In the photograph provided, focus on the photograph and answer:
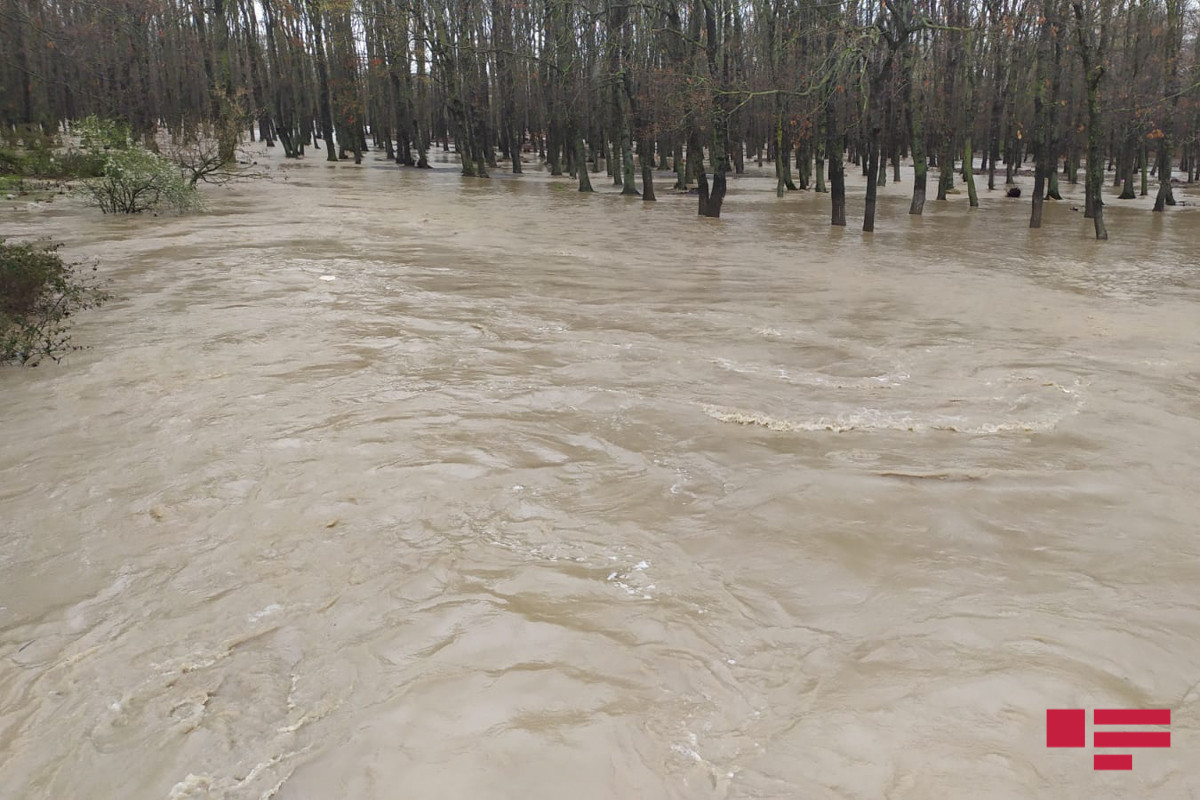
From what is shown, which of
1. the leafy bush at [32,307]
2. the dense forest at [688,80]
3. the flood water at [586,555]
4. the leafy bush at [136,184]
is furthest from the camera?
the dense forest at [688,80]

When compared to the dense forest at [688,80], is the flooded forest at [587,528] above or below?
A: below

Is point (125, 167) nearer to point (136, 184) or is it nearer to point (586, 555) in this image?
point (136, 184)

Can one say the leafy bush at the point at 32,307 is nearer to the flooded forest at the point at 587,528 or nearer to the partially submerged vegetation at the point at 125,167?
the flooded forest at the point at 587,528

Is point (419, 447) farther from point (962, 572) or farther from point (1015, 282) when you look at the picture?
point (1015, 282)

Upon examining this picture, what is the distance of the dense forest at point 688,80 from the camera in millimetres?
19062

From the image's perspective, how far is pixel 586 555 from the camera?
4.02 m

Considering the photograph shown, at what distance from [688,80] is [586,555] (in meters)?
16.2

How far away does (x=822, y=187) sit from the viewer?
29750 mm

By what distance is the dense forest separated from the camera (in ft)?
62.5

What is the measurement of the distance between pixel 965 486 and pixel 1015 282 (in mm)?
8803
